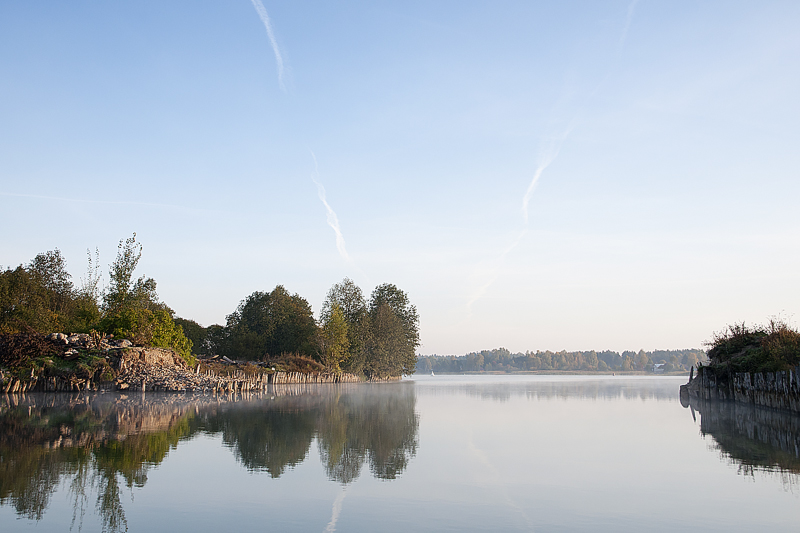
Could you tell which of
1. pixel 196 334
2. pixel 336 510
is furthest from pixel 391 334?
pixel 336 510

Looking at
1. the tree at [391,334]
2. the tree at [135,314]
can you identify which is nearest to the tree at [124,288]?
the tree at [135,314]

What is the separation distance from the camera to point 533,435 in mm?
18422

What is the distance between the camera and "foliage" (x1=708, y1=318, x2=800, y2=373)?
24.7 meters

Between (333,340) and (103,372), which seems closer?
(103,372)

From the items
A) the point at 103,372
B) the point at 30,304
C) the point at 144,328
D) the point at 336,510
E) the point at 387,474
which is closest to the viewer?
the point at 336,510

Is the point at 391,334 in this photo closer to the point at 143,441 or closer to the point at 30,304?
the point at 30,304

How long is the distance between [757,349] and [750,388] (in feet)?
7.44

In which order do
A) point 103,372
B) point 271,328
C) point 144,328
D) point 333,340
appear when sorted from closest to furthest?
1. point 103,372
2. point 144,328
3. point 333,340
4. point 271,328

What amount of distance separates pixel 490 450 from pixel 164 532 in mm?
9360

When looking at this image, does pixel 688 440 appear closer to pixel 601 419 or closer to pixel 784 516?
pixel 601 419

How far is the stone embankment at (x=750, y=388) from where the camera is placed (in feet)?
74.7

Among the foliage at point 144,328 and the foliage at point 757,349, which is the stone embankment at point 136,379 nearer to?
the foliage at point 144,328

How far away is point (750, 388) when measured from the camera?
2822cm

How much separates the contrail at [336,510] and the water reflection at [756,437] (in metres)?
7.97
